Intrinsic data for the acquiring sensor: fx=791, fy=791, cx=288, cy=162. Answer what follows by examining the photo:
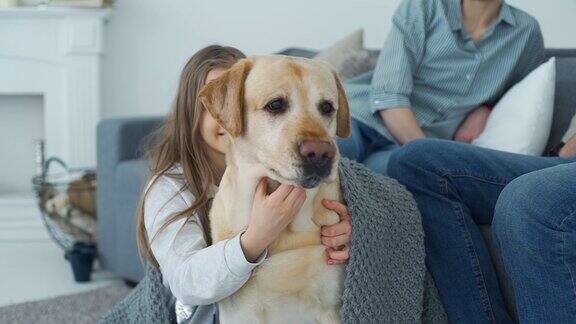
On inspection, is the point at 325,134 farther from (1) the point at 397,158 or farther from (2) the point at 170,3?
(2) the point at 170,3

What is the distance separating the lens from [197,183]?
1528 millimetres

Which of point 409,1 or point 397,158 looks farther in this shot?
point 409,1

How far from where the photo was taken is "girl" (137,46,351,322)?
1229 millimetres

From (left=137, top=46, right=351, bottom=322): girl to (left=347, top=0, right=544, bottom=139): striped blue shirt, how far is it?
0.56 m

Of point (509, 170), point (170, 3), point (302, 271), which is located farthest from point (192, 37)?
point (302, 271)

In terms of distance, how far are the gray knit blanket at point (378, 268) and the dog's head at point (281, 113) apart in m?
0.19

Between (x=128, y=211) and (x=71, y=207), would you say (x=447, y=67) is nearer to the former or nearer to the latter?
(x=128, y=211)

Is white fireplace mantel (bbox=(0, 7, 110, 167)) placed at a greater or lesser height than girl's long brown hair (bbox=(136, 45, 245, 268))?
lesser

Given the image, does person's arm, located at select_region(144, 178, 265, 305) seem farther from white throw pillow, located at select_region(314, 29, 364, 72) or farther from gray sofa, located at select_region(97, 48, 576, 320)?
white throw pillow, located at select_region(314, 29, 364, 72)

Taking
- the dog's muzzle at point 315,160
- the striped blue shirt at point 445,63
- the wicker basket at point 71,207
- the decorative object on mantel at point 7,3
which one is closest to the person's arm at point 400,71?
the striped blue shirt at point 445,63

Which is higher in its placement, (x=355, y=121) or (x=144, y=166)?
(x=355, y=121)

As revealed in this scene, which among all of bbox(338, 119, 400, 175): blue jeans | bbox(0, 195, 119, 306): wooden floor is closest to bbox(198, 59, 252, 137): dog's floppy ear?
bbox(338, 119, 400, 175): blue jeans

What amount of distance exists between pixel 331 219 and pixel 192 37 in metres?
2.35

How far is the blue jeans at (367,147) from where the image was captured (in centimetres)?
192
